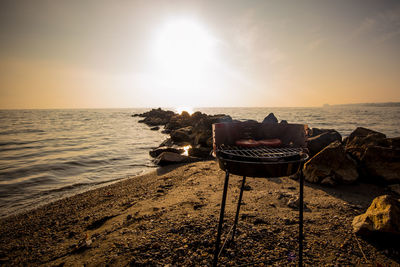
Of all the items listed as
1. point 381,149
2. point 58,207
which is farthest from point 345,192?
point 58,207

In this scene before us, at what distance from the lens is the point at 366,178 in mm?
5285

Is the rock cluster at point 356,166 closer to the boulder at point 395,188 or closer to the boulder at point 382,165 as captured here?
the boulder at point 382,165

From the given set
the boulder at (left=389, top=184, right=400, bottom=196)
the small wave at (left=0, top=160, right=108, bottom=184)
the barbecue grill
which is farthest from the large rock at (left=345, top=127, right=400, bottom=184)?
the small wave at (left=0, top=160, right=108, bottom=184)

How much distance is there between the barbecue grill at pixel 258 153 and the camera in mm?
1772

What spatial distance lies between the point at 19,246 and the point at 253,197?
206 inches

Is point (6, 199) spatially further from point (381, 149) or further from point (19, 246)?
point (381, 149)

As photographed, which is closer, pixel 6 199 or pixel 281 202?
pixel 281 202

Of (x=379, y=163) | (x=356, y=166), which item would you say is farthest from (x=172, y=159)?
(x=379, y=163)

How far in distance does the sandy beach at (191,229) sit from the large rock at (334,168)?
0.79 feet

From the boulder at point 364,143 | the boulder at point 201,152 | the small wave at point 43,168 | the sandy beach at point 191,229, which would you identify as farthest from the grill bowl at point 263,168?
the small wave at point 43,168

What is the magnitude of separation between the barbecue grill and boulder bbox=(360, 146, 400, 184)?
417cm

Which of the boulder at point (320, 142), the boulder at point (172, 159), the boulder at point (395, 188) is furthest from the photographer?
the boulder at point (172, 159)

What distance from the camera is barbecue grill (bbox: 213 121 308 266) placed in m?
1.77

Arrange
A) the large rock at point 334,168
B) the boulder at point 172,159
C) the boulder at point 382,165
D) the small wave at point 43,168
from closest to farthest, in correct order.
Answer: the boulder at point 382,165
the large rock at point 334,168
the small wave at point 43,168
the boulder at point 172,159
